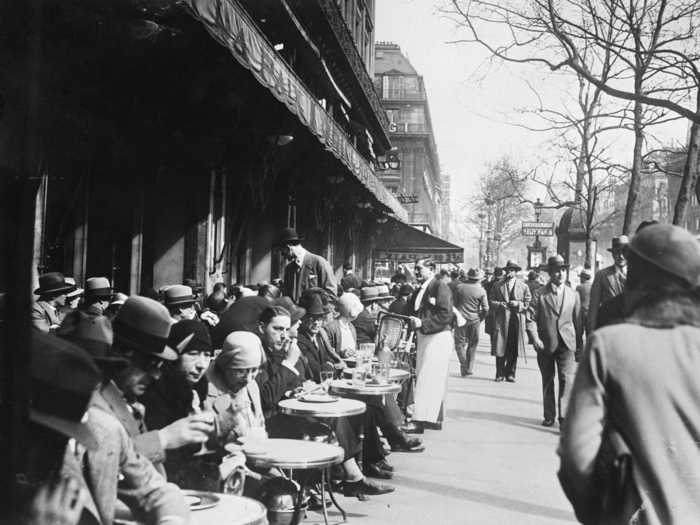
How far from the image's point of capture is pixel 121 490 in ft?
9.50

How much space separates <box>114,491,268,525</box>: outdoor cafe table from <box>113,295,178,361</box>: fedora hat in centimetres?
66

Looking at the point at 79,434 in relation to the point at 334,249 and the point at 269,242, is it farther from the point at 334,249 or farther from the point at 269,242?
the point at 334,249

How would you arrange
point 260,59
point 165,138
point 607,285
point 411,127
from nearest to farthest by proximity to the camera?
1. point 260,59
2. point 607,285
3. point 165,138
4. point 411,127

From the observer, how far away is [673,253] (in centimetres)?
257

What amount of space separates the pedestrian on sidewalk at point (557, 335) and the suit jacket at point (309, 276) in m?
2.93

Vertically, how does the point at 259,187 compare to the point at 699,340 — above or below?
above

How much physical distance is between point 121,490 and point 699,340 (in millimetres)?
2075

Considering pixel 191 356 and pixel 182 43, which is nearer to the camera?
pixel 191 356

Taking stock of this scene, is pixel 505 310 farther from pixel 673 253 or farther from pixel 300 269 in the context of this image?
pixel 673 253

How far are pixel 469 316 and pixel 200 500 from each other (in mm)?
12669

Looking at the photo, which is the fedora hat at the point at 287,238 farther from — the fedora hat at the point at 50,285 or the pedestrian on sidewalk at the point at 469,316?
the pedestrian on sidewalk at the point at 469,316

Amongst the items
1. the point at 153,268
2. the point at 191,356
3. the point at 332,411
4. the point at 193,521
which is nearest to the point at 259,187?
the point at 153,268

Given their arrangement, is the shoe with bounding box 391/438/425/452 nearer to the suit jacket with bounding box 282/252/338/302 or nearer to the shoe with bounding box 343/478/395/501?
the shoe with bounding box 343/478/395/501

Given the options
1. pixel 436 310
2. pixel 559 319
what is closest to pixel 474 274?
pixel 559 319
